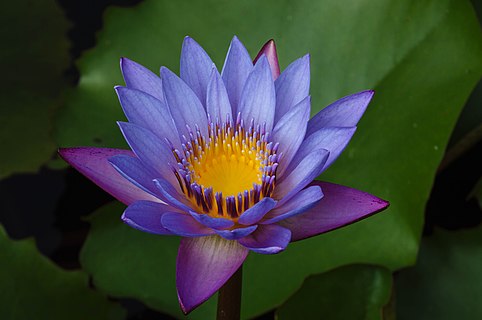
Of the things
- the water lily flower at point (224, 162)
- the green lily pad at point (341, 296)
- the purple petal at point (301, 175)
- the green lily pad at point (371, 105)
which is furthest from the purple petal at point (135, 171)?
the green lily pad at point (371, 105)

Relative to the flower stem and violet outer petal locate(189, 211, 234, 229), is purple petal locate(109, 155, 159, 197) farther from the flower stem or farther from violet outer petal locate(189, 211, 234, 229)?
the flower stem

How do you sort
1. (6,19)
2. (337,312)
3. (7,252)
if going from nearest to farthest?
(337,312), (7,252), (6,19)

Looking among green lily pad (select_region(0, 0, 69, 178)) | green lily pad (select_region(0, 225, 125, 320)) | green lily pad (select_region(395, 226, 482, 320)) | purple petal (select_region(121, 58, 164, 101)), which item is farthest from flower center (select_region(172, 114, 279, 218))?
green lily pad (select_region(0, 0, 69, 178))

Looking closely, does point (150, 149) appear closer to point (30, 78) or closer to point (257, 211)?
point (257, 211)

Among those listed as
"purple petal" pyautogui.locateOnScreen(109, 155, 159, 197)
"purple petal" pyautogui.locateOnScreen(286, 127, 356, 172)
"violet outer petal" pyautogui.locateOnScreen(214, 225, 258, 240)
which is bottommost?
"violet outer petal" pyautogui.locateOnScreen(214, 225, 258, 240)

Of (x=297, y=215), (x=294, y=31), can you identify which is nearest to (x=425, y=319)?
(x=297, y=215)

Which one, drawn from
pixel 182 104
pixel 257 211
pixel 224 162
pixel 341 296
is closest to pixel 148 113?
pixel 182 104

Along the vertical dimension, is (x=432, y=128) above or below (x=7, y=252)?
above

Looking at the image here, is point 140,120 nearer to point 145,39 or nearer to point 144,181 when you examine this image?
point 144,181
